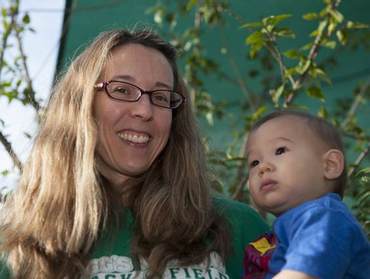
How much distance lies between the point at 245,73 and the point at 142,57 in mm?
3675

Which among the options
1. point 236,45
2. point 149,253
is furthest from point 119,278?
point 236,45

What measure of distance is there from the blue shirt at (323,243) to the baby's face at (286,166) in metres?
0.10

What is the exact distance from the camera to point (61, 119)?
9.57ft

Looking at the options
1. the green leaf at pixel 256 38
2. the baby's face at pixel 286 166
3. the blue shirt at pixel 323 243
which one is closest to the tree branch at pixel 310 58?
the green leaf at pixel 256 38

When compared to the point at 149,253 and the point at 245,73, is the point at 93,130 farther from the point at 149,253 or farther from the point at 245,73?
the point at 245,73

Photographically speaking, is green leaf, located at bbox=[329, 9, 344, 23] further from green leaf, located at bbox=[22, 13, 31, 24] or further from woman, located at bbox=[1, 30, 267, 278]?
green leaf, located at bbox=[22, 13, 31, 24]

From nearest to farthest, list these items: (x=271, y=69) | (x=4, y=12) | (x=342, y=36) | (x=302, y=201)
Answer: (x=302, y=201) → (x=342, y=36) → (x=4, y=12) → (x=271, y=69)

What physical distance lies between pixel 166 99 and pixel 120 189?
0.37 metres

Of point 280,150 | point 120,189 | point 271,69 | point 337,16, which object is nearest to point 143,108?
point 120,189

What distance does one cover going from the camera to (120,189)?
9.56ft

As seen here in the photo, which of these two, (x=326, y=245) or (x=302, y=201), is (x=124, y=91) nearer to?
(x=302, y=201)

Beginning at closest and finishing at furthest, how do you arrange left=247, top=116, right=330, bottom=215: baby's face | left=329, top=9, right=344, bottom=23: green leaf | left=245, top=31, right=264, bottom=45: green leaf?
left=247, top=116, right=330, bottom=215: baby's face < left=245, top=31, right=264, bottom=45: green leaf < left=329, top=9, right=344, bottom=23: green leaf

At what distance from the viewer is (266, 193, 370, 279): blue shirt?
2.15 m

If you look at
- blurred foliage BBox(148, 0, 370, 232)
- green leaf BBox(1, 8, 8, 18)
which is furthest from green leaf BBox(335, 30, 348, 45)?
green leaf BBox(1, 8, 8, 18)
